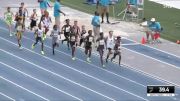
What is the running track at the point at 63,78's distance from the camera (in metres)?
27.6

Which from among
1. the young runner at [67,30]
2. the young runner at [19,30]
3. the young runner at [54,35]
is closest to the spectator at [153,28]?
the young runner at [67,30]

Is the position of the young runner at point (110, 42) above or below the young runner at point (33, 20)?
below

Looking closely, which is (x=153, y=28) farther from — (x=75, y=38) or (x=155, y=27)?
(x=75, y=38)

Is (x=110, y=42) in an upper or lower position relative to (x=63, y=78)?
upper

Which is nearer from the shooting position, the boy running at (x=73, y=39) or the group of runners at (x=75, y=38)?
the group of runners at (x=75, y=38)

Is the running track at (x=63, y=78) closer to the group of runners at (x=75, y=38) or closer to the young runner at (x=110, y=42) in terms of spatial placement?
the group of runners at (x=75, y=38)

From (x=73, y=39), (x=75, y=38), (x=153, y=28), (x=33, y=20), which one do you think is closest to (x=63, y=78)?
(x=73, y=39)

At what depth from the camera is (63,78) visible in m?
29.4

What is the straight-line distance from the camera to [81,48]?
3400cm

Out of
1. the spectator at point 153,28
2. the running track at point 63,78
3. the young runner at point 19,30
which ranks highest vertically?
Result: the young runner at point 19,30

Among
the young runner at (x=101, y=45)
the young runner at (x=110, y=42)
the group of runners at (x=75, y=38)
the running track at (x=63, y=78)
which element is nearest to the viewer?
the running track at (x=63, y=78)

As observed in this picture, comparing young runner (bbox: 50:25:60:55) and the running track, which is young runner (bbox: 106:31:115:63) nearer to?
the running track

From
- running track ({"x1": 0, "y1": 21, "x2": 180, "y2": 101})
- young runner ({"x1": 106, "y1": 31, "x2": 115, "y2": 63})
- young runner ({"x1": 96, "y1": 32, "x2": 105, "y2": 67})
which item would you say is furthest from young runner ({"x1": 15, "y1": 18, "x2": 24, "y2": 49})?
young runner ({"x1": 106, "y1": 31, "x2": 115, "y2": 63})

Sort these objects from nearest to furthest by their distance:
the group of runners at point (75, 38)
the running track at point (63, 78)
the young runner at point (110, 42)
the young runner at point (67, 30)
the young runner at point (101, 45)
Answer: the running track at point (63, 78)
the young runner at point (101, 45)
the group of runners at point (75, 38)
the young runner at point (110, 42)
the young runner at point (67, 30)
